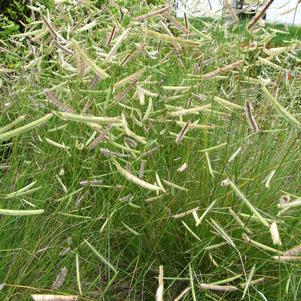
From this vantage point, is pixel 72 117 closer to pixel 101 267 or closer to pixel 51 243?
pixel 51 243

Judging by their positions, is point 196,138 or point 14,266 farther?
point 196,138

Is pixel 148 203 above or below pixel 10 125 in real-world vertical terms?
below

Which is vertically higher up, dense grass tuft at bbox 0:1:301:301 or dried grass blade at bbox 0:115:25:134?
dried grass blade at bbox 0:115:25:134

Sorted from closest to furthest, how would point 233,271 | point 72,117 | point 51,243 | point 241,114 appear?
point 72,117, point 51,243, point 233,271, point 241,114

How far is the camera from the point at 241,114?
99.8 inches

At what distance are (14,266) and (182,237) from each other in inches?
26.2

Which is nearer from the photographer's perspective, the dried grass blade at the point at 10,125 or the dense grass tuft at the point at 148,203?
the dried grass blade at the point at 10,125

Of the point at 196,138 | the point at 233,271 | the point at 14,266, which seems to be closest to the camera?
the point at 14,266

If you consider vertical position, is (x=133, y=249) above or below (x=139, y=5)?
below

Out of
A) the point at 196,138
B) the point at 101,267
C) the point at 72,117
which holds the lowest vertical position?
the point at 101,267

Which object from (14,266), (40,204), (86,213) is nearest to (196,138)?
(86,213)

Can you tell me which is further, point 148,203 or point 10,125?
point 148,203

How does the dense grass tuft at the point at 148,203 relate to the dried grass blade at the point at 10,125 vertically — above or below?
below

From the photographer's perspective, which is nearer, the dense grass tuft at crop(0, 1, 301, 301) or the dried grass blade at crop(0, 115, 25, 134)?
the dried grass blade at crop(0, 115, 25, 134)
